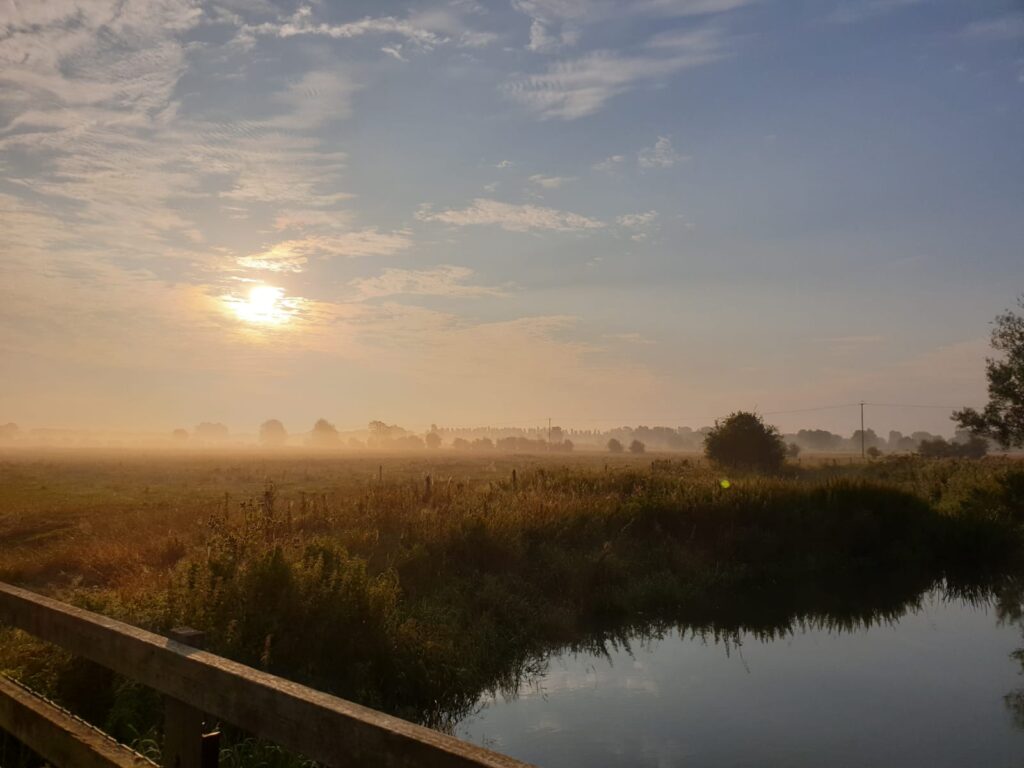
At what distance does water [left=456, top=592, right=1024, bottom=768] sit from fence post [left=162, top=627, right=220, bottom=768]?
5.92 m

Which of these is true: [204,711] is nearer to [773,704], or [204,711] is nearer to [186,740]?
[186,740]

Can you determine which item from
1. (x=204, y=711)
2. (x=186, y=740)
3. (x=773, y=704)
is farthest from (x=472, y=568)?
(x=204, y=711)

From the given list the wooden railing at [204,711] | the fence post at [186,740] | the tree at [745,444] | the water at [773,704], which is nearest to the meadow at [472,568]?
the water at [773,704]

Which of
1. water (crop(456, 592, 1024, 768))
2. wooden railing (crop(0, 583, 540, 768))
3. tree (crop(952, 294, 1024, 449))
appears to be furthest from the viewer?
tree (crop(952, 294, 1024, 449))

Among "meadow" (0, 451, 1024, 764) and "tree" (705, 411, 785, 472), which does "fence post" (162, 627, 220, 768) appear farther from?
"tree" (705, 411, 785, 472)

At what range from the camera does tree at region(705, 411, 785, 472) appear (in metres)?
42.2

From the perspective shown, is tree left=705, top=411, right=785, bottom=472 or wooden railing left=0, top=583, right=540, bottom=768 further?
tree left=705, top=411, right=785, bottom=472

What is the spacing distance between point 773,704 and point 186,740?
890 cm

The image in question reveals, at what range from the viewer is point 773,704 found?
10.0 meters

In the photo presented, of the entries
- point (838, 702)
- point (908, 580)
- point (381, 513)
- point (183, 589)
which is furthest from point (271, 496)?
point (908, 580)

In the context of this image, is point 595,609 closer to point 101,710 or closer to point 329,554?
point 329,554

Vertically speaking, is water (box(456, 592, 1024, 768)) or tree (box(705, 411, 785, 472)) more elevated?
tree (box(705, 411, 785, 472))

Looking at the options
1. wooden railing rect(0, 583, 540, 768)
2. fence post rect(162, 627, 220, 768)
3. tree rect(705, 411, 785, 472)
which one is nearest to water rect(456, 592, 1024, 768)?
wooden railing rect(0, 583, 540, 768)

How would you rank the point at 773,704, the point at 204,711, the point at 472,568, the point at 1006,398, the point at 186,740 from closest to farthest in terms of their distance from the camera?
1. the point at 204,711
2. the point at 186,740
3. the point at 773,704
4. the point at 472,568
5. the point at 1006,398
